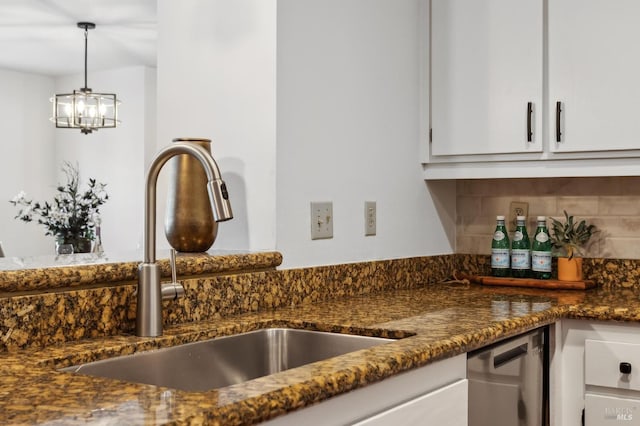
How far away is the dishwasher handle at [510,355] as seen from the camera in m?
1.77

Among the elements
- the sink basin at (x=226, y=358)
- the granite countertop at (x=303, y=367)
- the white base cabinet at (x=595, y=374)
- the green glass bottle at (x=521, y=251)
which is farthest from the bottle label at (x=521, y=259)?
the sink basin at (x=226, y=358)

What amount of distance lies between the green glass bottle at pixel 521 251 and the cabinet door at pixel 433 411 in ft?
3.72

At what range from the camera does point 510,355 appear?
1.84 meters

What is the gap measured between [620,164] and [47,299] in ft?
5.72

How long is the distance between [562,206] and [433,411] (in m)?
1.44

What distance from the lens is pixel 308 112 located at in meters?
2.14

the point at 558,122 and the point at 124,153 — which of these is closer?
the point at 558,122

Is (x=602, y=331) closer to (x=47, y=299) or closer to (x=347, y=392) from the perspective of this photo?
(x=347, y=392)

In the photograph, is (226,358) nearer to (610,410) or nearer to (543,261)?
(610,410)

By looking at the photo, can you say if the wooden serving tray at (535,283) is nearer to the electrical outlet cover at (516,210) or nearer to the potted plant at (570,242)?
the potted plant at (570,242)

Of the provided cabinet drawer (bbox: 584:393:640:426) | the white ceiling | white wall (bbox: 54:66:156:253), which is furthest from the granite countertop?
white wall (bbox: 54:66:156:253)

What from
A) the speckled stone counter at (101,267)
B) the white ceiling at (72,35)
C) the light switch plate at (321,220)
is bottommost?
the speckled stone counter at (101,267)

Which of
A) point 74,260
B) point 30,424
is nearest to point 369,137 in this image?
point 74,260

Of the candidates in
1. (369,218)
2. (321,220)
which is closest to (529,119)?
(369,218)
